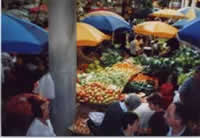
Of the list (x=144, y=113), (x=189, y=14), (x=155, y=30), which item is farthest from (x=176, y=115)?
(x=189, y=14)

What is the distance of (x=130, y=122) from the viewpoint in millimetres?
4648

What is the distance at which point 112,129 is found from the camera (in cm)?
473

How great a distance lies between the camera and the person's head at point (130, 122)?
4.63 metres

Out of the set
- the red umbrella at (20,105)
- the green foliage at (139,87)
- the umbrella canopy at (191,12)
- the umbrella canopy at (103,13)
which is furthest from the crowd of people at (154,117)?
the umbrella canopy at (191,12)

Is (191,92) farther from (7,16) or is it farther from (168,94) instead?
(7,16)

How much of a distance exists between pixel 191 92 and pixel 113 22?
362 cm

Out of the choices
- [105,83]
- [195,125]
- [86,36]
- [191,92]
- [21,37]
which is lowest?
[195,125]

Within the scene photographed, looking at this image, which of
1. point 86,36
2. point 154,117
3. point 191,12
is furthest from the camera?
point 191,12

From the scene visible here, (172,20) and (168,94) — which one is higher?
(172,20)

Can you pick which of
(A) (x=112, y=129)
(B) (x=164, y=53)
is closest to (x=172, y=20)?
(B) (x=164, y=53)

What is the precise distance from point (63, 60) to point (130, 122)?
1221mm

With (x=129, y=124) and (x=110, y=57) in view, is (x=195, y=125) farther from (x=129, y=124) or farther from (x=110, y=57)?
(x=110, y=57)

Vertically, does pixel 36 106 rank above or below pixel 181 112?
above

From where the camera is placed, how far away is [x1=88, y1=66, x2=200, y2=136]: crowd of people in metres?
4.63
